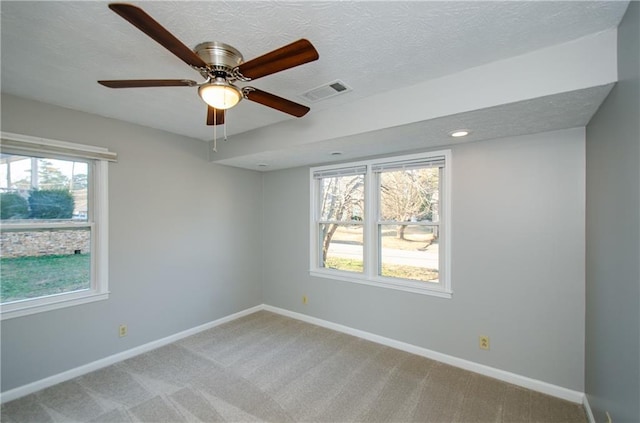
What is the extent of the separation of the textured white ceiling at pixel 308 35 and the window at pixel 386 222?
1.28m

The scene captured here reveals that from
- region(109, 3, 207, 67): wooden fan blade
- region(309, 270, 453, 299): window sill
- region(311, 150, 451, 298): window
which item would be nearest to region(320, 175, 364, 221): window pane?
region(311, 150, 451, 298): window

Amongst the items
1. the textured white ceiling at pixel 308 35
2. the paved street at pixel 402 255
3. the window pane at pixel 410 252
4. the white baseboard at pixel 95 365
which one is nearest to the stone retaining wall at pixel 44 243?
the white baseboard at pixel 95 365

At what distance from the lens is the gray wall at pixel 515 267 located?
2266 millimetres

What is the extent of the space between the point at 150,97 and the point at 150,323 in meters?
2.41

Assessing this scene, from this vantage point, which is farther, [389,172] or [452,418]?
[389,172]

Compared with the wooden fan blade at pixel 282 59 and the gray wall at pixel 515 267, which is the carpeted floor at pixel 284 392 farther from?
the wooden fan blade at pixel 282 59

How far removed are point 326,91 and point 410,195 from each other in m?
1.58

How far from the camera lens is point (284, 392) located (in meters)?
2.36

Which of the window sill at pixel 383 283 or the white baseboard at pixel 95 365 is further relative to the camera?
the window sill at pixel 383 283

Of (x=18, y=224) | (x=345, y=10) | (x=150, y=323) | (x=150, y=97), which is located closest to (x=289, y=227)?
(x=150, y=323)

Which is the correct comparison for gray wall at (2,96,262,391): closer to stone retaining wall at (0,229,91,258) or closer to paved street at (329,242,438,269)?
stone retaining wall at (0,229,91,258)

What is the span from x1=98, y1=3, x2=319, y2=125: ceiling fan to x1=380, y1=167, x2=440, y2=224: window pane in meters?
1.81

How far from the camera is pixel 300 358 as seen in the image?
115 inches

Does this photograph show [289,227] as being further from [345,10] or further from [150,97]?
[345,10]
